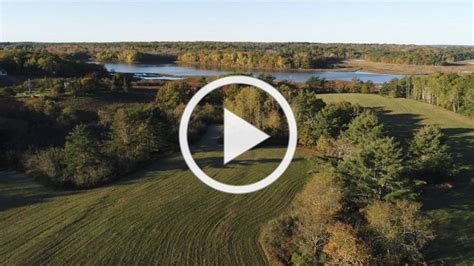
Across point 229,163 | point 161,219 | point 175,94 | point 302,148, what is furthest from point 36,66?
point 161,219

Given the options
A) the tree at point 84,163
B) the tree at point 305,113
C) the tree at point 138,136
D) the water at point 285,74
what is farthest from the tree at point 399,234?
the water at point 285,74

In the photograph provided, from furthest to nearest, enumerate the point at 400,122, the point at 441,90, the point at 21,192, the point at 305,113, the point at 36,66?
the point at 36,66 < the point at 441,90 < the point at 400,122 < the point at 305,113 < the point at 21,192

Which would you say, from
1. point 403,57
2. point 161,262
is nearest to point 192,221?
point 161,262

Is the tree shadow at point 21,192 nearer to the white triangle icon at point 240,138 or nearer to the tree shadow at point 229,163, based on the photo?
the tree shadow at point 229,163

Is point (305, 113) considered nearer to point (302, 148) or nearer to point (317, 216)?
point (302, 148)

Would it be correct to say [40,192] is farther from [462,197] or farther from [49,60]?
[49,60]
